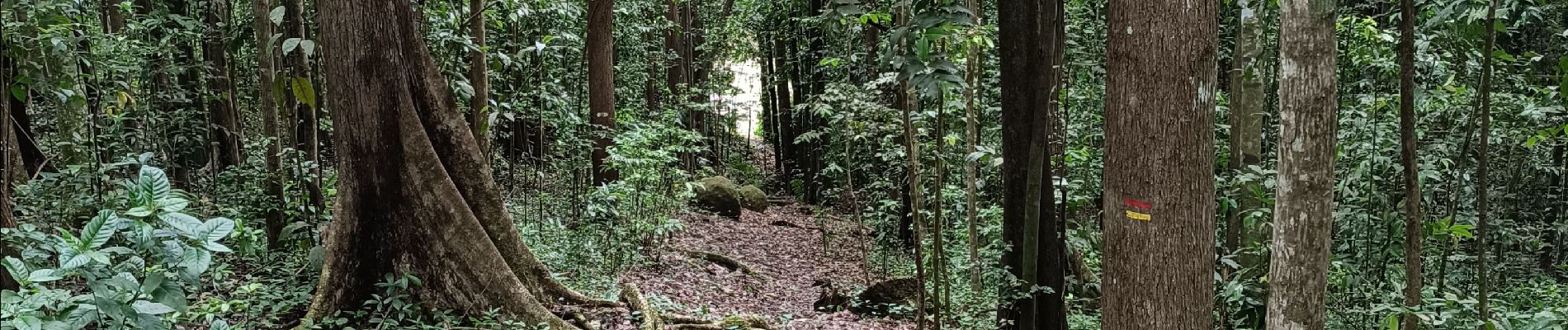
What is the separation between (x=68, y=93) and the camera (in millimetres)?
4965

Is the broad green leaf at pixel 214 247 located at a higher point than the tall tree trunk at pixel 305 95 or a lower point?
lower

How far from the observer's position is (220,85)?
8.48 metres

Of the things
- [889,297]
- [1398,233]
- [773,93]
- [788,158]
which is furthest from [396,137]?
[773,93]

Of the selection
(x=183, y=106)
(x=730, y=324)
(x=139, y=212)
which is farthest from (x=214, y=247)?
(x=183, y=106)

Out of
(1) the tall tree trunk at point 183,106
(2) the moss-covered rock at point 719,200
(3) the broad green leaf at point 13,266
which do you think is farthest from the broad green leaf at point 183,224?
(2) the moss-covered rock at point 719,200

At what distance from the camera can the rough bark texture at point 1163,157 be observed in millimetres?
3508

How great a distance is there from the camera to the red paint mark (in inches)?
143

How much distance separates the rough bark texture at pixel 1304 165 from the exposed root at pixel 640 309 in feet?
13.0

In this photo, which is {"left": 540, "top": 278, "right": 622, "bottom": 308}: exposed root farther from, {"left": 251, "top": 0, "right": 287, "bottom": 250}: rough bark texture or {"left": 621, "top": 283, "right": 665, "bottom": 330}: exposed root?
{"left": 251, "top": 0, "right": 287, "bottom": 250}: rough bark texture

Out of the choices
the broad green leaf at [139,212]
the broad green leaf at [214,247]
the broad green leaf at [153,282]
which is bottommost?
the broad green leaf at [153,282]

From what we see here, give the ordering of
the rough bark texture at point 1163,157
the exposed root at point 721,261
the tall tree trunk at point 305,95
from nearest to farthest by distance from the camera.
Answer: the rough bark texture at point 1163,157, the tall tree trunk at point 305,95, the exposed root at point 721,261

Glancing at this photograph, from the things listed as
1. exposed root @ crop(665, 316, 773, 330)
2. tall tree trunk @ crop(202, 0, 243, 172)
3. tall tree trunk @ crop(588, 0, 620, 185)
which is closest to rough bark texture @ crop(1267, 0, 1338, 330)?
exposed root @ crop(665, 316, 773, 330)

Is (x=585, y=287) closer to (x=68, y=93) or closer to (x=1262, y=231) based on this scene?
(x=68, y=93)

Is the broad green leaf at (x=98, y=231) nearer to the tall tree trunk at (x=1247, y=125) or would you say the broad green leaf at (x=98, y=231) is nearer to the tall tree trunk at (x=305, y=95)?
the tall tree trunk at (x=305, y=95)
